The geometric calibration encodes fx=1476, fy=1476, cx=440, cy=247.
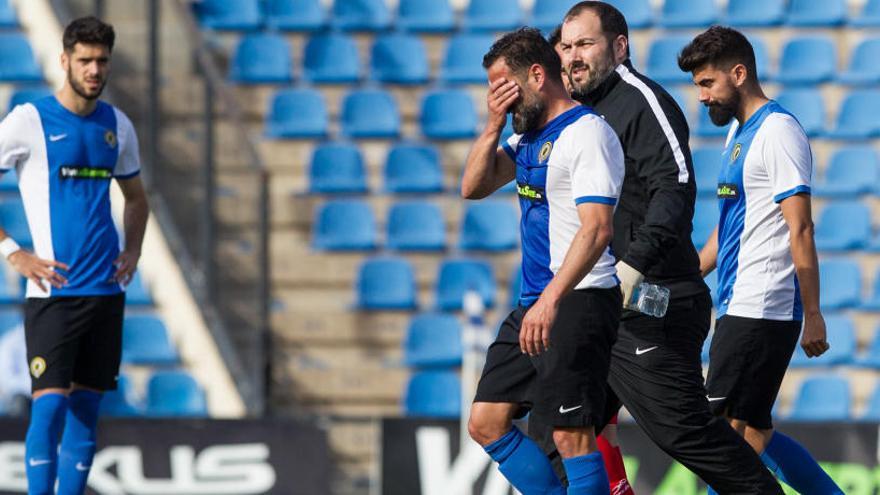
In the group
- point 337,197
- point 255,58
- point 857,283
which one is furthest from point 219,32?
point 857,283

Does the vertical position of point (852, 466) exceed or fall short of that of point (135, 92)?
it falls short

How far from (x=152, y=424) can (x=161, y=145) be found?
7.20 ft

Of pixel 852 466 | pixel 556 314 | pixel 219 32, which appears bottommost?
pixel 852 466

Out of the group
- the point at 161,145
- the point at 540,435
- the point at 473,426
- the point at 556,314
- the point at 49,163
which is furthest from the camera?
the point at 161,145

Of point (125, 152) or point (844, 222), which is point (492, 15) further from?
point (125, 152)

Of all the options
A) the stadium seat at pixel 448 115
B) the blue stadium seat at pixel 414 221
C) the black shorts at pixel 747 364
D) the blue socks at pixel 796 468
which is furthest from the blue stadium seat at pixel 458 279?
the black shorts at pixel 747 364

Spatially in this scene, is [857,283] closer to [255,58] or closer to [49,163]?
[255,58]

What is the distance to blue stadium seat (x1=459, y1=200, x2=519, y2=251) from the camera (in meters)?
11.1

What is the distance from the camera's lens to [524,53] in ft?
16.5

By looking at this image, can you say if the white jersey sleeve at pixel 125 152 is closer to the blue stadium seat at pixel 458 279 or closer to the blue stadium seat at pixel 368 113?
the blue stadium seat at pixel 458 279

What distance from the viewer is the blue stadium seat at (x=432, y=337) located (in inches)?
418

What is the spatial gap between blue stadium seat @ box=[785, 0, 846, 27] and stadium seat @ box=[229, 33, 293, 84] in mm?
4132

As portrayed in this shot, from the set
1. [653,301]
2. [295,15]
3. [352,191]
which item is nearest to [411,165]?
[352,191]

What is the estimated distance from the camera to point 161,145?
10078mm
